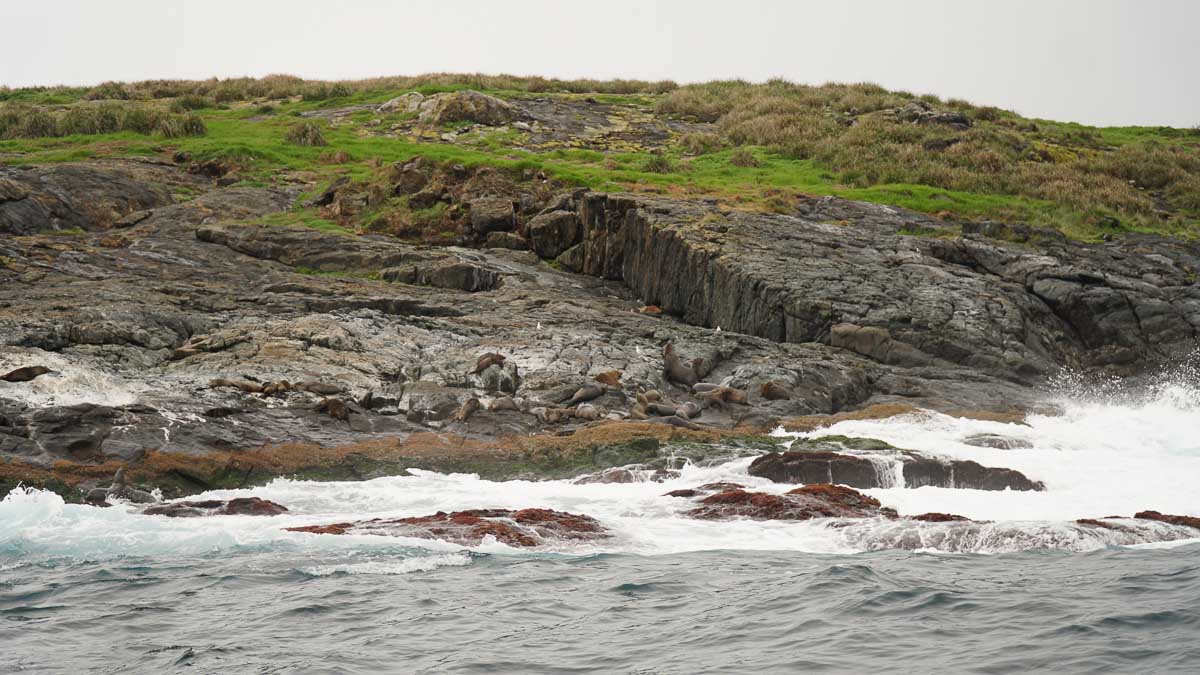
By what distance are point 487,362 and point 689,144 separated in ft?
92.5

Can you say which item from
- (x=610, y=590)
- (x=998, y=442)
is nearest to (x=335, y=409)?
(x=610, y=590)

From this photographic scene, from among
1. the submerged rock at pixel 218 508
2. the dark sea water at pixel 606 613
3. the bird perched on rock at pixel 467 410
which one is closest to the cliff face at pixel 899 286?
the bird perched on rock at pixel 467 410

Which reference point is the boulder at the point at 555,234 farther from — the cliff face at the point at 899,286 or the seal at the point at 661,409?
the seal at the point at 661,409

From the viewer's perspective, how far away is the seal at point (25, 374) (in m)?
19.3

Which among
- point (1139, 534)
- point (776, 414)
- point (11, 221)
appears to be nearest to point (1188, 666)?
point (1139, 534)

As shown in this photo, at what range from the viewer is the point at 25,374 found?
1942 cm

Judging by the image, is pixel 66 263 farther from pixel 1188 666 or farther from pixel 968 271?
pixel 1188 666

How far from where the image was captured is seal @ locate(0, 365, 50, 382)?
19314mm

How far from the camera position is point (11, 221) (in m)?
30.9

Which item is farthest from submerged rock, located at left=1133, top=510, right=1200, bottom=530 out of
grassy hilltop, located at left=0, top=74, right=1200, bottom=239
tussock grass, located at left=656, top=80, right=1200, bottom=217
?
tussock grass, located at left=656, top=80, right=1200, bottom=217

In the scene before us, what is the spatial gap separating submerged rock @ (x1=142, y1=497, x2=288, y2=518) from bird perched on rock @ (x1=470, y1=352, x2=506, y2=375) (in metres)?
7.24

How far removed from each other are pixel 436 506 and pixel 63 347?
1023 centimetres

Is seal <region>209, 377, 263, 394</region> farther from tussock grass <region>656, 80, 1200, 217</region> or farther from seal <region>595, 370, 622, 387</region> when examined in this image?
tussock grass <region>656, 80, 1200, 217</region>

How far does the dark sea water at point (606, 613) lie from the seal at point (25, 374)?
7374 millimetres
